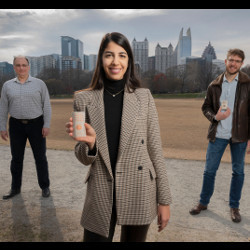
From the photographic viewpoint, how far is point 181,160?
5.96 meters

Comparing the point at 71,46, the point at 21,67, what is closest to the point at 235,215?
the point at 21,67

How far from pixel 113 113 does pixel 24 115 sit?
252cm

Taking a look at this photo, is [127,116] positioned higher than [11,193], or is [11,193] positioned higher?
[127,116]

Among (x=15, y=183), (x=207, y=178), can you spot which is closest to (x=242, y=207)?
(x=207, y=178)

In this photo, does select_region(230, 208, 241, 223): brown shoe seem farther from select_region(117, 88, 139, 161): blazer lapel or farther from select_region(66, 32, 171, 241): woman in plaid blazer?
select_region(117, 88, 139, 161): blazer lapel

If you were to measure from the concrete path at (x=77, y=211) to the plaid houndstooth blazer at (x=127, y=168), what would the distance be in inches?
53.5

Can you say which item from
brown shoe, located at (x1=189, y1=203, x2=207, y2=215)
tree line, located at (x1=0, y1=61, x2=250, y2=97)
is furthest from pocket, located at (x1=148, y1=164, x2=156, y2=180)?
tree line, located at (x1=0, y1=61, x2=250, y2=97)

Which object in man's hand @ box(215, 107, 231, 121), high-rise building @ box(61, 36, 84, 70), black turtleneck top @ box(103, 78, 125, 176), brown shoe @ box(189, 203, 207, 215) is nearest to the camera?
black turtleneck top @ box(103, 78, 125, 176)

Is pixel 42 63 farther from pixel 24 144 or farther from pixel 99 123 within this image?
pixel 99 123

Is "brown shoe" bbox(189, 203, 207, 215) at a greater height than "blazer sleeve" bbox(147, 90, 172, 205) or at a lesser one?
lesser

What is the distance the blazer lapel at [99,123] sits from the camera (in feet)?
5.25

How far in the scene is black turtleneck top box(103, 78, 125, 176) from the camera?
65.5 inches

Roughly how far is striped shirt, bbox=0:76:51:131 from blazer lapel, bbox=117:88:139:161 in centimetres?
251

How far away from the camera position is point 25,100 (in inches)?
148
